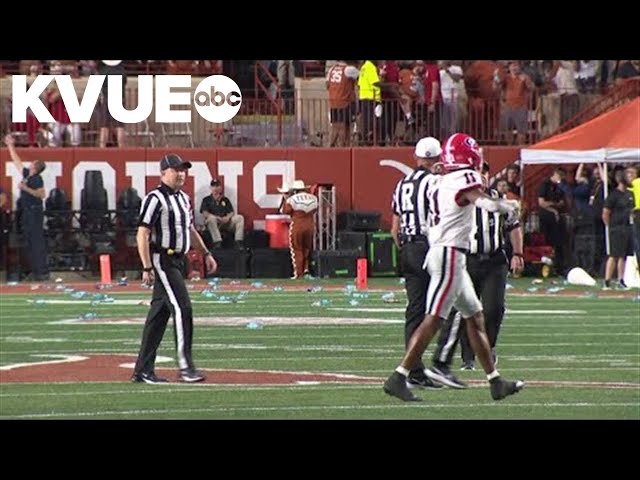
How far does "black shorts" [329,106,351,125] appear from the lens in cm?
3106

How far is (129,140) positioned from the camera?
31.2 metres

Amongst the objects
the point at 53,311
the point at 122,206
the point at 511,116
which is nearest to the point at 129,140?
the point at 122,206

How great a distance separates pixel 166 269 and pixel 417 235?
1923 mm

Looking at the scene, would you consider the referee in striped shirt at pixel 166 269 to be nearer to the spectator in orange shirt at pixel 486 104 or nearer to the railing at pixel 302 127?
the railing at pixel 302 127

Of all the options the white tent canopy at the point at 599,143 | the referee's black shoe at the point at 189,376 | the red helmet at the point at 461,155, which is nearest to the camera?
the red helmet at the point at 461,155

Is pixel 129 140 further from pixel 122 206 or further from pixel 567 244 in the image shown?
pixel 567 244

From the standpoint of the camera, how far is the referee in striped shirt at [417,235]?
13164 mm

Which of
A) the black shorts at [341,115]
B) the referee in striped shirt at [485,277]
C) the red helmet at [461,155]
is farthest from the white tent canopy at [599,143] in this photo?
the red helmet at [461,155]

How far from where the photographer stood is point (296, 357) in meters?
15.6

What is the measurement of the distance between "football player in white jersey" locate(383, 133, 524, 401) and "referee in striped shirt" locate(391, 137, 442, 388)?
92 cm

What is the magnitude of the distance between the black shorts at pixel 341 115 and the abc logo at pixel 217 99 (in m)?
1.67

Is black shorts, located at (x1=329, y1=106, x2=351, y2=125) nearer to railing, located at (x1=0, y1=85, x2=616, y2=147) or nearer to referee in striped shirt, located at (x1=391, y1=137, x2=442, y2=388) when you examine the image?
railing, located at (x1=0, y1=85, x2=616, y2=147)

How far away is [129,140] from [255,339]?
1432 cm

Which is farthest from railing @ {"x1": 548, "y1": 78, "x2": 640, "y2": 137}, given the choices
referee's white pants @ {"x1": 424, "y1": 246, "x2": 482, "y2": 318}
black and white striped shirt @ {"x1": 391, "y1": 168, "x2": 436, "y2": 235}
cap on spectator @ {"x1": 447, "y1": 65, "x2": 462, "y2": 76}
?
A: referee's white pants @ {"x1": 424, "y1": 246, "x2": 482, "y2": 318}
